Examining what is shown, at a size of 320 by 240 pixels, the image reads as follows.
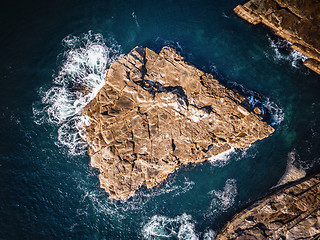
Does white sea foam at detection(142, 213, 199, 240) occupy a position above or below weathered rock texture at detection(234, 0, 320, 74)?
below

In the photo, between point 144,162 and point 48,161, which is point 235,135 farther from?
point 48,161

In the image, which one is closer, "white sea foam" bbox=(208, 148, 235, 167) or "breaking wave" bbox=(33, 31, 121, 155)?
"breaking wave" bbox=(33, 31, 121, 155)

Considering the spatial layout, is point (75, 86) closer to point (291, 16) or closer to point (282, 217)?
point (291, 16)

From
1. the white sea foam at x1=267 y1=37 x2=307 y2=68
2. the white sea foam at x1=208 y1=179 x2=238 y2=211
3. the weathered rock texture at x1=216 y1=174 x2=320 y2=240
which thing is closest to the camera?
the weathered rock texture at x1=216 y1=174 x2=320 y2=240

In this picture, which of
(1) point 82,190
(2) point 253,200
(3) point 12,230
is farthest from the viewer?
(2) point 253,200

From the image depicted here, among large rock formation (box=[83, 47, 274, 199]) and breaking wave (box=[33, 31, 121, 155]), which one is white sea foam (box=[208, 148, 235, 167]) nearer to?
large rock formation (box=[83, 47, 274, 199])

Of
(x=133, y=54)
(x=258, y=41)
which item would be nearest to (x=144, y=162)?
(x=133, y=54)

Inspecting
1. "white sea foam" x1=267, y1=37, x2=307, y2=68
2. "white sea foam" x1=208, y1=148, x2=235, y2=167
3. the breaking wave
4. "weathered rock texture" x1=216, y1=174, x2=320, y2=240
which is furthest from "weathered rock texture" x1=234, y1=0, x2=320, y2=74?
"weathered rock texture" x1=216, y1=174, x2=320, y2=240
